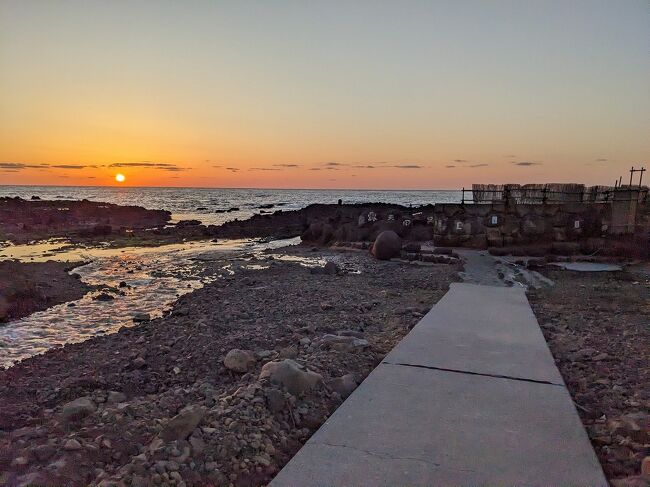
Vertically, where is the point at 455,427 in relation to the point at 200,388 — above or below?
above

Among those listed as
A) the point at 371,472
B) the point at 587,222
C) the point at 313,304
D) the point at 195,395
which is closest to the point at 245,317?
the point at 313,304

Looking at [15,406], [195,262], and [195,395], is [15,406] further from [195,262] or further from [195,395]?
[195,262]

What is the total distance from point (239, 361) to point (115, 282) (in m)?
10.1

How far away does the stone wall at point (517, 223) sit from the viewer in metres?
15.6

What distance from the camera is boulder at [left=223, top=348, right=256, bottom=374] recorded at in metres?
5.72

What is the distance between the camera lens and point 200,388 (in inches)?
203

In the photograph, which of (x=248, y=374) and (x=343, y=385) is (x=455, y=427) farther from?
(x=248, y=374)

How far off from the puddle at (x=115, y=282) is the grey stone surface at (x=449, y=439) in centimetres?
645

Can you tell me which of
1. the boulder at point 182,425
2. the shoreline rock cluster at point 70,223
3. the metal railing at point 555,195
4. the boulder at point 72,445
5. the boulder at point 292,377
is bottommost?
the shoreline rock cluster at point 70,223

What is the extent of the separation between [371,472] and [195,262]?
53.8ft

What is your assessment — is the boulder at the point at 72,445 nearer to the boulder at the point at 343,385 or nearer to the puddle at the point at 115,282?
the boulder at the point at 343,385

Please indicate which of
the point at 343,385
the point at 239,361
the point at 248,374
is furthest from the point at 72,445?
the point at 343,385

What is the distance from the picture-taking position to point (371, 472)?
307cm

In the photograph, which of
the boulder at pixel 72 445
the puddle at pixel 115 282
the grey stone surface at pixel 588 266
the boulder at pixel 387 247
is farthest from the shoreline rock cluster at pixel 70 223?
the grey stone surface at pixel 588 266
